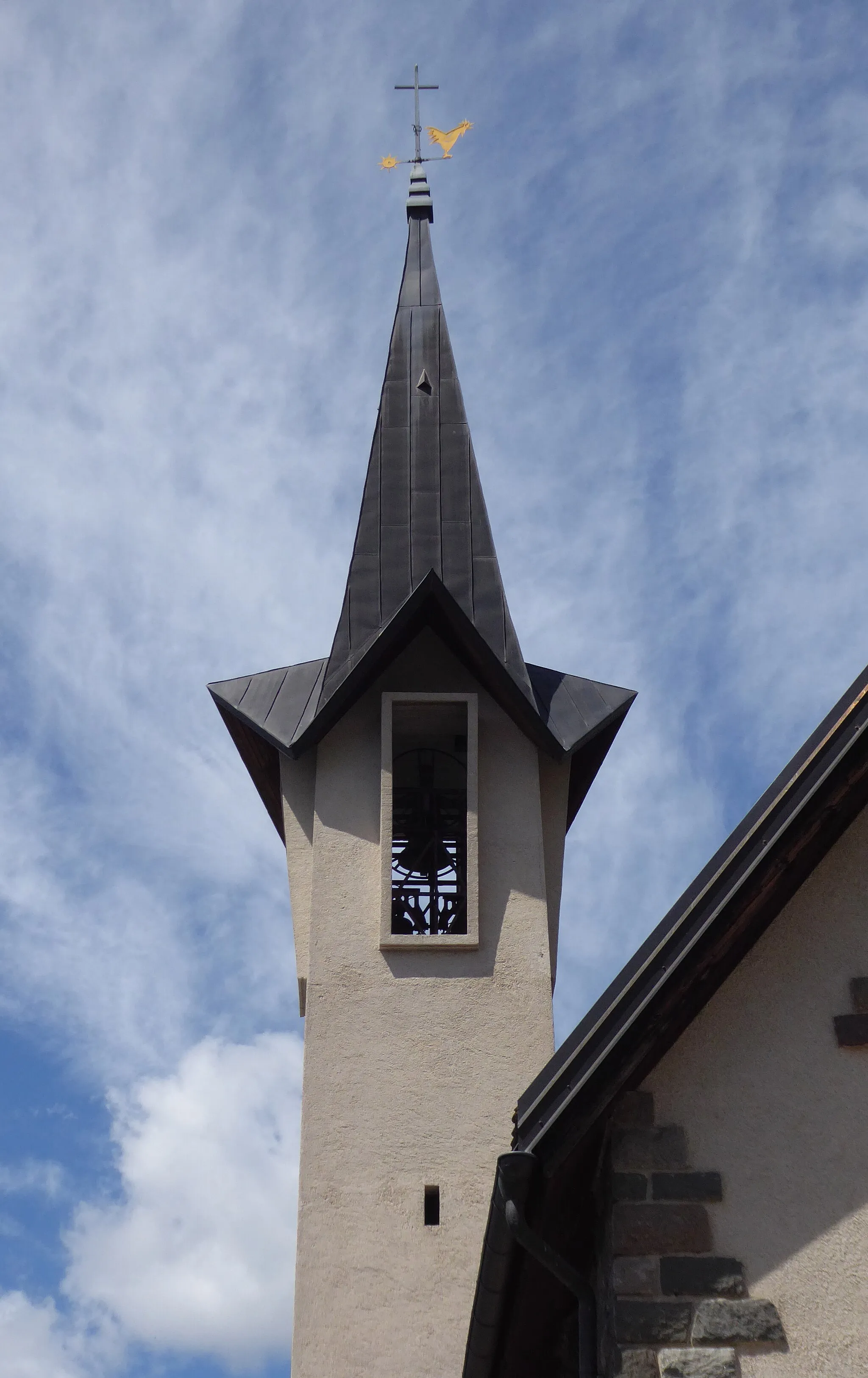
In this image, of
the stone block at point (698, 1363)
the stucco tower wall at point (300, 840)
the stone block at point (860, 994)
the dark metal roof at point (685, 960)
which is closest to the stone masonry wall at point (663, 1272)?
the stone block at point (698, 1363)

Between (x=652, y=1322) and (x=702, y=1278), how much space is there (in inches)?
10.2

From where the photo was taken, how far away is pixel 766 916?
686 cm

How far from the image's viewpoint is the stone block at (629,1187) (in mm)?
6348

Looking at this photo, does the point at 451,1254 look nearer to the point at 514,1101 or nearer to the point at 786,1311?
the point at 514,1101

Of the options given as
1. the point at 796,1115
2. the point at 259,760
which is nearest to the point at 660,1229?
the point at 796,1115

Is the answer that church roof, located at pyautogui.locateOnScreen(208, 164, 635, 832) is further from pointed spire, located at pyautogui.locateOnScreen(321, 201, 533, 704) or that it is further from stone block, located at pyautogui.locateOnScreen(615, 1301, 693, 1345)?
stone block, located at pyautogui.locateOnScreen(615, 1301, 693, 1345)

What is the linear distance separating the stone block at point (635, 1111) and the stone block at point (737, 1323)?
710 mm

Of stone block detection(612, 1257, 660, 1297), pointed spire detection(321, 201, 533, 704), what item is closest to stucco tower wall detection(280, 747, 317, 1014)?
pointed spire detection(321, 201, 533, 704)

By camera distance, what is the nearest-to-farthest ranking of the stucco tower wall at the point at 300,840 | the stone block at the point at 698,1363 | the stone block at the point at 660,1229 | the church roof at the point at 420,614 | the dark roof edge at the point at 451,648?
the stone block at the point at 698,1363
the stone block at the point at 660,1229
the stucco tower wall at the point at 300,840
the dark roof edge at the point at 451,648
the church roof at the point at 420,614

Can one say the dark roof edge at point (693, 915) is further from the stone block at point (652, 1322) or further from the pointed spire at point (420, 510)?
the pointed spire at point (420, 510)

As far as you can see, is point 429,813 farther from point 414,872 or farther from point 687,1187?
point 687,1187

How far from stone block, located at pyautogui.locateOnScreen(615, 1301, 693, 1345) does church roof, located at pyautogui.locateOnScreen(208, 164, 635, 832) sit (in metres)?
7.28


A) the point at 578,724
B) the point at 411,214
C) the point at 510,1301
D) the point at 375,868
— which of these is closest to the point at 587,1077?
the point at 510,1301

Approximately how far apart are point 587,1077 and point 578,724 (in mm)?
7212
